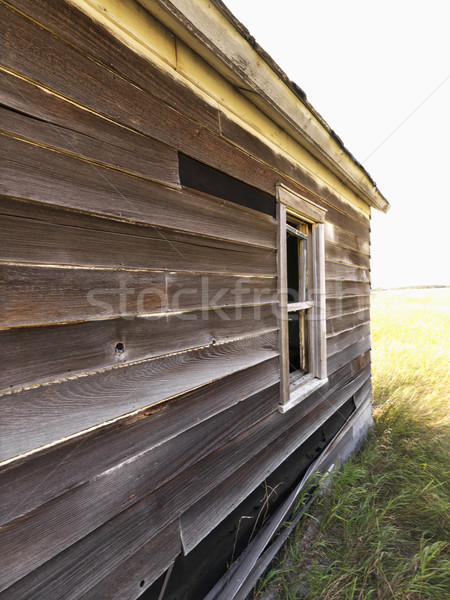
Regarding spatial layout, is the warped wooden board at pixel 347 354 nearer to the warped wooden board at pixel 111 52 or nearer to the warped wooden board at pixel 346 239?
the warped wooden board at pixel 346 239

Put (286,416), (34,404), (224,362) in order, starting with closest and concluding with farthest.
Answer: (34,404) < (224,362) < (286,416)

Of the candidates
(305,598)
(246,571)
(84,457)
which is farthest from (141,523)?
(305,598)

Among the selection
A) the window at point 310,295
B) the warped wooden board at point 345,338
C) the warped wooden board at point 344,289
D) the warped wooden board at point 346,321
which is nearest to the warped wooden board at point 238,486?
the window at point 310,295

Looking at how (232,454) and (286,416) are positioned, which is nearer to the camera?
(232,454)

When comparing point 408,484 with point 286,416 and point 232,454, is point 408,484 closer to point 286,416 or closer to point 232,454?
point 286,416

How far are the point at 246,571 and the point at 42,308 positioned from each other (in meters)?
1.78

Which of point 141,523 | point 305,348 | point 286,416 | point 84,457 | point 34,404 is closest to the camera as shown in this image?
point 34,404

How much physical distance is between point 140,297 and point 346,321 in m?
2.74

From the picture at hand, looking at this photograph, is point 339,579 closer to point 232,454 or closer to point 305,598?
point 305,598

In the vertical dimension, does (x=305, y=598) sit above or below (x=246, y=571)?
below

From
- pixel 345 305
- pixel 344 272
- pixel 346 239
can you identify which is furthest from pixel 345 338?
pixel 346 239

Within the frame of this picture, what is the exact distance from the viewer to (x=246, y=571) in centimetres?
155

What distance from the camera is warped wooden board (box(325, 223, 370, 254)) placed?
2762 mm

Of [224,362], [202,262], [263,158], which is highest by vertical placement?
[263,158]
